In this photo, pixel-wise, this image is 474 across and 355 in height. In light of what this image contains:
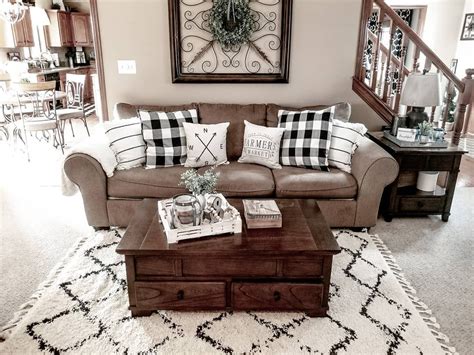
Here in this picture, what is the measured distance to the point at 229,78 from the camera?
3508 millimetres

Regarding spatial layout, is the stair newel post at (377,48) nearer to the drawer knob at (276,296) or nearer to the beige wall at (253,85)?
the beige wall at (253,85)

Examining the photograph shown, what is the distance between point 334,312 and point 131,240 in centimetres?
114

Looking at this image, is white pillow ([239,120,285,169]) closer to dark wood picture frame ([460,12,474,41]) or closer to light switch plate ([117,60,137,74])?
light switch plate ([117,60,137,74])

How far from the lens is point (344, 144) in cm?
299

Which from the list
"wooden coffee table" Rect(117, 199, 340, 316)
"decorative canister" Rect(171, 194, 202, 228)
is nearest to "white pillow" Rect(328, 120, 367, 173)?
"wooden coffee table" Rect(117, 199, 340, 316)

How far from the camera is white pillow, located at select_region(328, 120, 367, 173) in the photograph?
298cm

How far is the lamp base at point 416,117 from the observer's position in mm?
3174

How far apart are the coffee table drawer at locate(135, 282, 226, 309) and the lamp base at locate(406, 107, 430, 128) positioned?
7.34ft

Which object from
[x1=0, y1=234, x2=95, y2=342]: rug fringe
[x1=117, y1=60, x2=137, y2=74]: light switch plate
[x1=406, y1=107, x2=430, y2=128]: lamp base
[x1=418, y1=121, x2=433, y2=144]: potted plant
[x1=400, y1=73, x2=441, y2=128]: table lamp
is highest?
[x1=117, y1=60, x2=137, y2=74]: light switch plate

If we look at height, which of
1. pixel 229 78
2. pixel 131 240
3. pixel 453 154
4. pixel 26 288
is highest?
pixel 229 78

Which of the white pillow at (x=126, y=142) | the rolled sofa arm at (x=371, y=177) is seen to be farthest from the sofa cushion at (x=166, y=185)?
the rolled sofa arm at (x=371, y=177)

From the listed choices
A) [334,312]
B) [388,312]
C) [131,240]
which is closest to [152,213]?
[131,240]

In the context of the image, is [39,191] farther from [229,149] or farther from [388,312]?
[388,312]

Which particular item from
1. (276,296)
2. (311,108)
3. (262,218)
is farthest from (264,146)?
(276,296)
